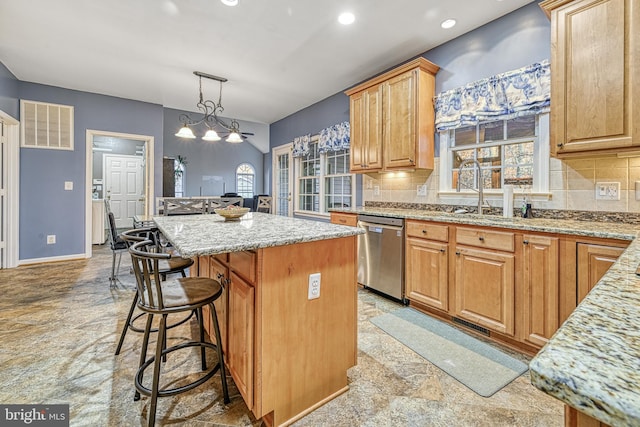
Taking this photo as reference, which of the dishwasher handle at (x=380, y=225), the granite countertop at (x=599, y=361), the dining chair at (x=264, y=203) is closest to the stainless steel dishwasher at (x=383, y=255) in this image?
the dishwasher handle at (x=380, y=225)

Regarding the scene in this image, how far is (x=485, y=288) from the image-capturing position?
7.13 ft

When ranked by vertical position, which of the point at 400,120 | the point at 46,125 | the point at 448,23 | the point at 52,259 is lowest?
the point at 52,259

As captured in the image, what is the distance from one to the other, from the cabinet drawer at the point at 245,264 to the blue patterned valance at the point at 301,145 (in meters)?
4.01

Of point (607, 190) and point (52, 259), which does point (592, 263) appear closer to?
point (607, 190)

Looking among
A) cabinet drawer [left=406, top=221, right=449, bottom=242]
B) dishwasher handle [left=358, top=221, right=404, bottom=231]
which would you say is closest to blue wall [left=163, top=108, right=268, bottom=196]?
dishwasher handle [left=358, top=221, right=404, bottom=231]

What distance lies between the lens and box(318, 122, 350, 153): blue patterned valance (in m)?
4.28

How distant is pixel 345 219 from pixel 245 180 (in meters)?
7.12

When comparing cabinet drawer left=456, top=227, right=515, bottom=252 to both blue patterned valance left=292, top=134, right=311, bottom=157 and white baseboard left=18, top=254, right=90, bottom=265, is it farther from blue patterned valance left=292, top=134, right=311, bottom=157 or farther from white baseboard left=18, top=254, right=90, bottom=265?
white baseboard left=18, top=254, right=90, bottom=265

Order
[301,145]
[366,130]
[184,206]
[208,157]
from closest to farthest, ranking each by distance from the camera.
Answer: [366,130] → [184,206] → [301,145] → [208,157]

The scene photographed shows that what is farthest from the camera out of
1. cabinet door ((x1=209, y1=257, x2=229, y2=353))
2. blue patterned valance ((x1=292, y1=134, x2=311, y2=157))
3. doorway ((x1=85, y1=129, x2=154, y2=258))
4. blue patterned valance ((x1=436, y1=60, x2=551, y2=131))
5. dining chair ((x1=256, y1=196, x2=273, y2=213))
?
doorway ((x1=85, y1=129, x2=154, y2=258))

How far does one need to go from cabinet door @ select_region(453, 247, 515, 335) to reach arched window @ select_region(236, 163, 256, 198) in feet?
27.1

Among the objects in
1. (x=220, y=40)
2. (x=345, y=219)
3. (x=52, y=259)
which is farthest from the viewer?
(x=52, y=259)

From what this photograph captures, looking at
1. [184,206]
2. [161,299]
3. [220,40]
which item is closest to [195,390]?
Answer: [161,299]

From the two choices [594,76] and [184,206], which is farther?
[184,206]
